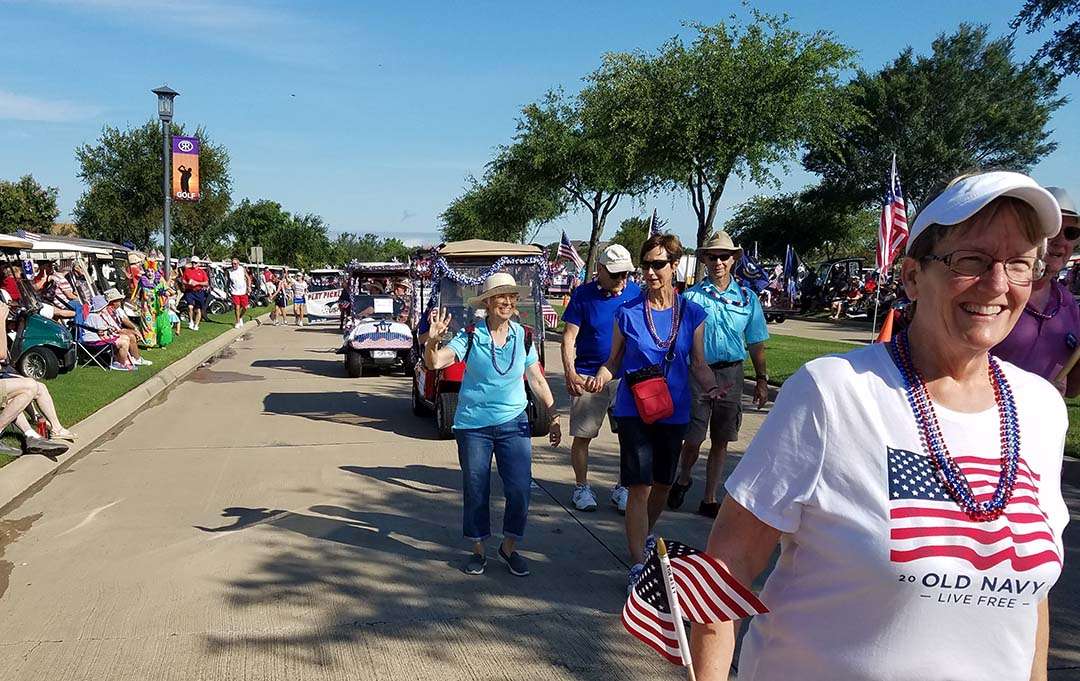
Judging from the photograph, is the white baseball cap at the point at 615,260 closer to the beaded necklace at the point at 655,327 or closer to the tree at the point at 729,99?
the beaded necklace at the point at 655,327

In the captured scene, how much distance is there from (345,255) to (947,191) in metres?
113

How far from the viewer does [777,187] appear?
21.7 meters

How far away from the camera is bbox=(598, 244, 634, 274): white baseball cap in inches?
247

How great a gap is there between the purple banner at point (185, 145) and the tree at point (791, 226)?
119 ft

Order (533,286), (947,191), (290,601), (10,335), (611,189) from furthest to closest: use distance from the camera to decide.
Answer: (611,189), (10,335), (533,286), (290,601), (947,191)

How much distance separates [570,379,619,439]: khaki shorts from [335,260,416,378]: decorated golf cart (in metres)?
5.88

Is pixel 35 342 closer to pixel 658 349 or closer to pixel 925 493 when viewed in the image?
pixel 658 349

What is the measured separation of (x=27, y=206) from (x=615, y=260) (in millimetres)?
49097

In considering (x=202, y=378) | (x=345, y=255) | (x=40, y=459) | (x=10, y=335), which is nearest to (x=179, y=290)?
(x=202, y=378)

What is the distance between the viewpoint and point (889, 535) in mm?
1617

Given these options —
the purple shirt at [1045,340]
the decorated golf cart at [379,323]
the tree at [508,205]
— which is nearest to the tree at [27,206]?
the tree at [508,205]

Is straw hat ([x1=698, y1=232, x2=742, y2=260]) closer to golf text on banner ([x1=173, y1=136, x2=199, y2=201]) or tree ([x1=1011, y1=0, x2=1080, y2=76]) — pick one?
tree ([x1=1011, y1=0, x2=1080, y2=76])

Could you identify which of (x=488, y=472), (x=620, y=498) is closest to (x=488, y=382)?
(x=488, y=472)

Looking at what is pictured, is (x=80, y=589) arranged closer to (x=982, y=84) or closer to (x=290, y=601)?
(x=290, y=601)
